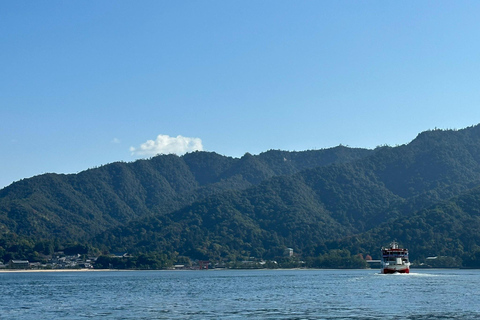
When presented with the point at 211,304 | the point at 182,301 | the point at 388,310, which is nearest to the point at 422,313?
the point at 388,310

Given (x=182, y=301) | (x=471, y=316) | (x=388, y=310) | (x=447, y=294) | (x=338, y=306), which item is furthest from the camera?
(x=447, y=294)

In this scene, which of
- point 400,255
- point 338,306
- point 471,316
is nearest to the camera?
point 471,316

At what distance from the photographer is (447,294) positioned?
112562 millimetres

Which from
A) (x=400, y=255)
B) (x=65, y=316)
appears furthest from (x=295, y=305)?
(x=400, y=255)

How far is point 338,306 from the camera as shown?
9262 cm

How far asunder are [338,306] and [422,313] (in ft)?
46.6

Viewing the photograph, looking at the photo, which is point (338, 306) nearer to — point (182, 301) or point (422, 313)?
→ point (422, 313)

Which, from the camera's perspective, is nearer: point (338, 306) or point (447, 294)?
point (338, 306)

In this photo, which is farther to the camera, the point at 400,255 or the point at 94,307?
the point at 400,255

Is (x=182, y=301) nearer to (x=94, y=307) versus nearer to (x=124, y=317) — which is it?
(x=94, y=307)

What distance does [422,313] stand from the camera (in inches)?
3214

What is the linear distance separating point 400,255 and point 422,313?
120650mm

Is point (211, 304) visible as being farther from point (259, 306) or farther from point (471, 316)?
point (471, 316)

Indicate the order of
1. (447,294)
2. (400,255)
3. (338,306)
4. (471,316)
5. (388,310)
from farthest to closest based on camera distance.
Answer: (400,255) < (447,294) < (338,306) < (388,310) < (471,316)
